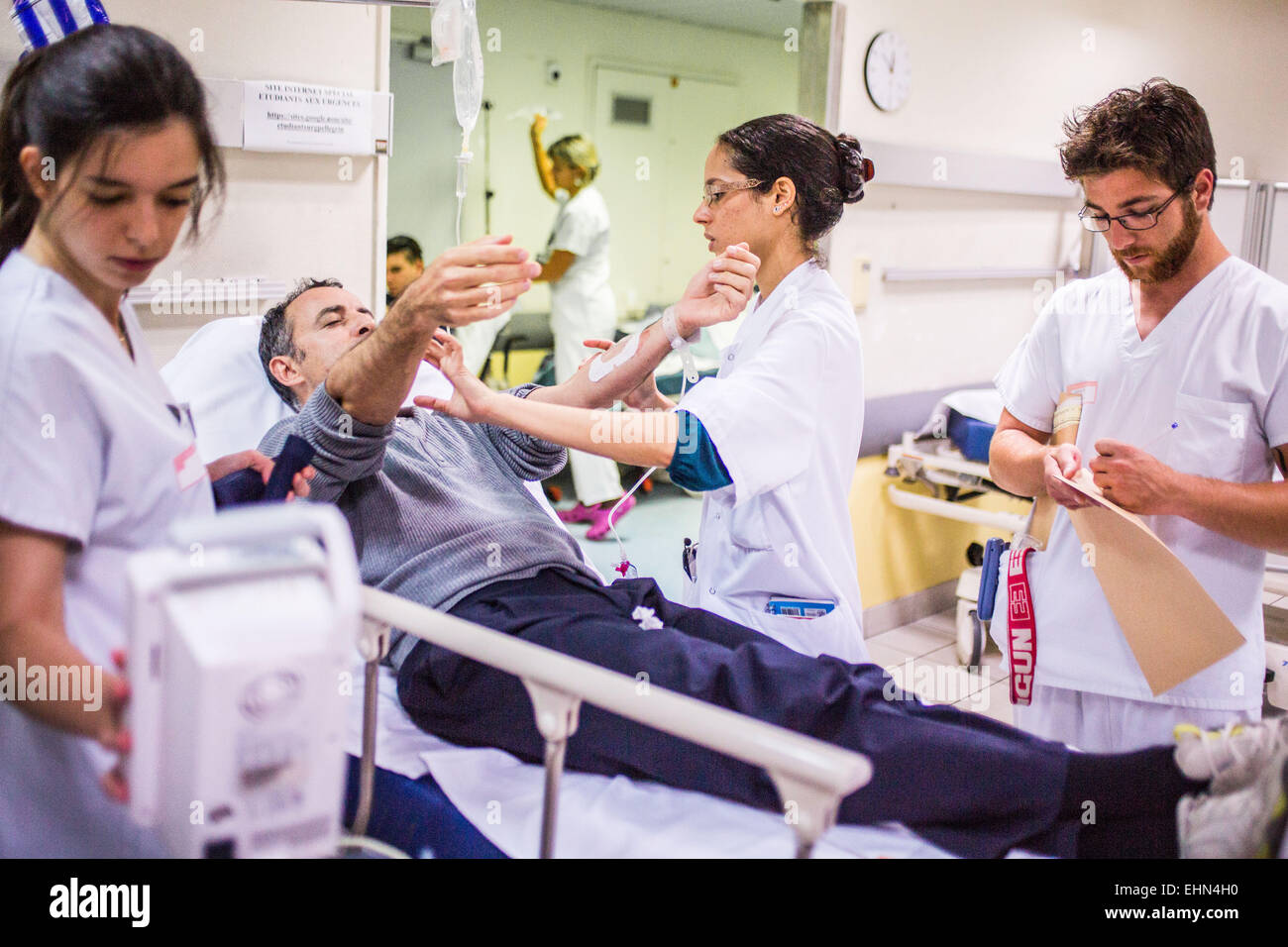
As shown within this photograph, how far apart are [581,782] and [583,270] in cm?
390

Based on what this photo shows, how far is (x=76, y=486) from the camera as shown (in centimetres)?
115

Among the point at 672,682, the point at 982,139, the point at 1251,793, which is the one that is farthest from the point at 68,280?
the point at 982,139

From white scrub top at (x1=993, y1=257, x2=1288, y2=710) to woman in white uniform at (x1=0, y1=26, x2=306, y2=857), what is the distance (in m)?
1.57

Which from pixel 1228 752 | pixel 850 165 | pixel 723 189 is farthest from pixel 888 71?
pixel 1228 752

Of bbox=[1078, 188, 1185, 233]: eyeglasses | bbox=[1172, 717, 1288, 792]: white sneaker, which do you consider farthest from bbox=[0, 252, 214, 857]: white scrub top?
bbox=[1078, 188, 1185, 233]: eyeglasses

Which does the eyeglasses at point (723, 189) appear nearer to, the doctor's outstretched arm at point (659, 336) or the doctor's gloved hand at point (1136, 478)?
the doctor's outstretched arm at point (659, 336)

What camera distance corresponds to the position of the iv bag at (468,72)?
2002 mm

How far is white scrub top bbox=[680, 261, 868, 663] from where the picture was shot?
1.85 meters

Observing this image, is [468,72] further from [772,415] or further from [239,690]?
[239,690]

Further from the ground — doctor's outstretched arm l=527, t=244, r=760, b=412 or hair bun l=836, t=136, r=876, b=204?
hair bun l=836, t=136, r=876, b=204

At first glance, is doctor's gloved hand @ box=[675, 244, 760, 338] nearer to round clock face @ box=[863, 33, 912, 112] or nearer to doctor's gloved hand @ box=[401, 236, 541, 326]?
doctor's gloved hand @ box=[401, 236, 541, 326]

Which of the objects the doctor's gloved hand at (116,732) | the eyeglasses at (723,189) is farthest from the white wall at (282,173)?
the doctor's gloved hand at (116,732)
